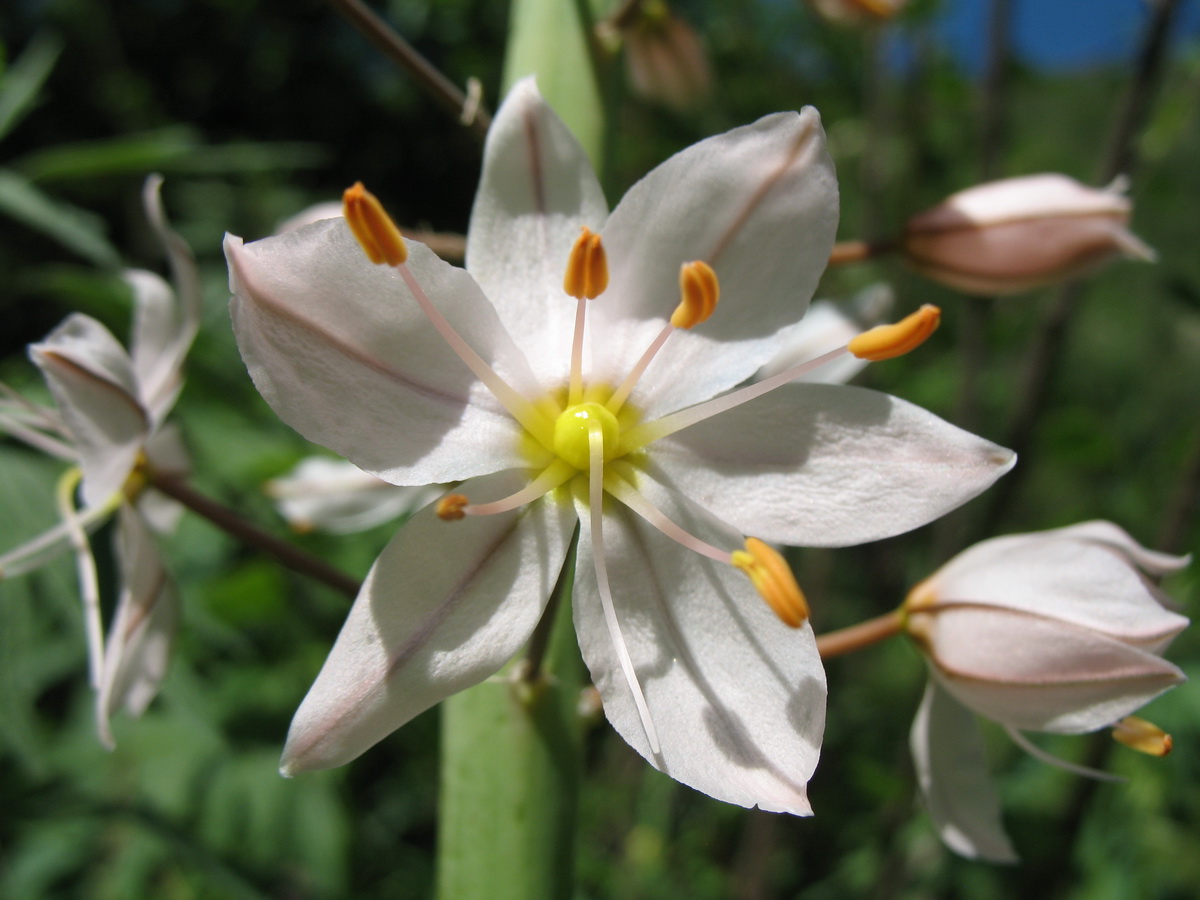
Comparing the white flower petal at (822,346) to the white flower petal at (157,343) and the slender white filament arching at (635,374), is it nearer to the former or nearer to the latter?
the slender white filament arching at (635,374)

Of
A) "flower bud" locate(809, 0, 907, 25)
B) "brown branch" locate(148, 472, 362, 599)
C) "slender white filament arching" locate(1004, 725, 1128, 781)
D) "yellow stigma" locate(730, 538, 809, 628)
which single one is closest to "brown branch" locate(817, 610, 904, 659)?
"slender white filament arching" locate(1004, 725, 1128, 781)

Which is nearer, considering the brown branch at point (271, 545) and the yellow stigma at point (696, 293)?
the yellow stigma at point (696, 293)

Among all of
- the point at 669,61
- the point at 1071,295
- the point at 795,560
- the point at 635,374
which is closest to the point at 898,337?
the point at 635,374

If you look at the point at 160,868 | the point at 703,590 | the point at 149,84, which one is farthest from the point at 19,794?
the point at 149,84

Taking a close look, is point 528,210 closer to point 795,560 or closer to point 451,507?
point 451,507

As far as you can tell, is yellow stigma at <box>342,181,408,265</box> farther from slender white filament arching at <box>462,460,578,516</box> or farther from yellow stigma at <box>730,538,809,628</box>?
yellow stigma at <box>730,538,809,628</box>

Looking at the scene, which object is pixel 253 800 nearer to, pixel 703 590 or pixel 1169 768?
pixel 703 590

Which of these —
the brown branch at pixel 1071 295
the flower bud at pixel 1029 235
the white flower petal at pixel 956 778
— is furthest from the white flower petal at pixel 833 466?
the brown branch at pixel 1071 295
